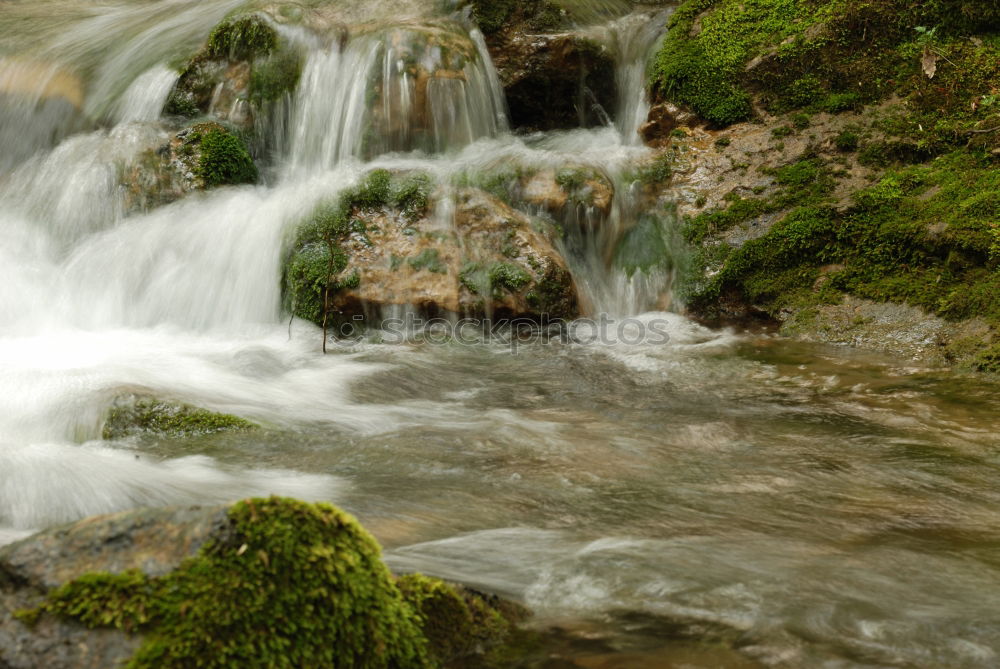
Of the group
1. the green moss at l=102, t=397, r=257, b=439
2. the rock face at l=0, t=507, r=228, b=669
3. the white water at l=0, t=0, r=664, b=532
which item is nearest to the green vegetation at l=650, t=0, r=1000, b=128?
the white water at l=0, t=0, r=664, b=532

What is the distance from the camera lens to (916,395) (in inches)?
212

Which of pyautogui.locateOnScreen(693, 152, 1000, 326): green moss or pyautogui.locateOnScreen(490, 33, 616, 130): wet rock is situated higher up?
pyautogui.locateOnScreen(490, 33, 616, 130): wet rock

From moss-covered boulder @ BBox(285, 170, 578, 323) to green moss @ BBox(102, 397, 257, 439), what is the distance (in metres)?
2.45

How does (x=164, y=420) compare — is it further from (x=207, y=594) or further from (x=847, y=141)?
(x=847, y=141)

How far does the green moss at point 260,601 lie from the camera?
1741 mm

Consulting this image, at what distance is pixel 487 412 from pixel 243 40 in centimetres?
648

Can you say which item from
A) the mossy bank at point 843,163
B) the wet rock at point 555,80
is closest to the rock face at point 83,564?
the mossy bank at point 843,163

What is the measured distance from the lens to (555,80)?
1048 cm

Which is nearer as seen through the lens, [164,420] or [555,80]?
[164,420]

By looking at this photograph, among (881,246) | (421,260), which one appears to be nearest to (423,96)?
(421,260)

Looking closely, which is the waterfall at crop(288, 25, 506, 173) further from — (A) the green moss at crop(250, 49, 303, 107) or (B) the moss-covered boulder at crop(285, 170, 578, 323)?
(B) the moss-covered boulder at crop(285, 170, 578, 323)

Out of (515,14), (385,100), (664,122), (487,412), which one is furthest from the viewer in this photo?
(515,14)

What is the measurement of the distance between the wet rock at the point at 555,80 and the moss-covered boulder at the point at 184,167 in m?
3.51

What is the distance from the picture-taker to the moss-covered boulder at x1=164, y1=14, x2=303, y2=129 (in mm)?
9539
